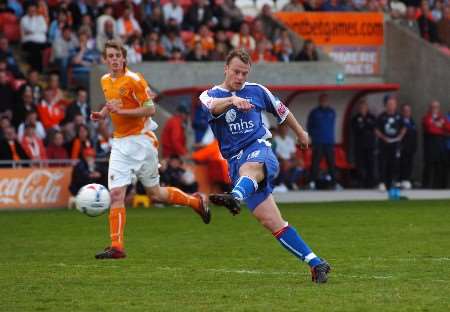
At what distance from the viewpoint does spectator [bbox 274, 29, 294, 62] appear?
28.5 metres

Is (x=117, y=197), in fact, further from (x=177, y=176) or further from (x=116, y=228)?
(x=177, y=176)

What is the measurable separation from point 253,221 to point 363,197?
254 inches

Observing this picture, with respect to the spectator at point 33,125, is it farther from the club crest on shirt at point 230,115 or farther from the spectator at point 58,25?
the club crest on shirt at point 230,115

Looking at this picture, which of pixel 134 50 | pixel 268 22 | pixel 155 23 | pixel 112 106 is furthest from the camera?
pixel 268 22

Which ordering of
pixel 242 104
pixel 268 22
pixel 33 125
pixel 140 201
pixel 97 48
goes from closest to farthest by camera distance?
pixel 242 104 < pixel 140 201 < pixel 33 125 < pixel 97 48 < pixel 268 22

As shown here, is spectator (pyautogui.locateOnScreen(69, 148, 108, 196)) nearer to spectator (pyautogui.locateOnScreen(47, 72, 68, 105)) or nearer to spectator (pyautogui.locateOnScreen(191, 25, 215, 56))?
spectator (pyautogui.locateOnScreen(47, 72, 68, 105))

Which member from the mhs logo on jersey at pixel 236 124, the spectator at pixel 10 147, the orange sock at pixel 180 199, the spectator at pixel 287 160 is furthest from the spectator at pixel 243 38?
the mhs logo on jersey at pixel 236 124

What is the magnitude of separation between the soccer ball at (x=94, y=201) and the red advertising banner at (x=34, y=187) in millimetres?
7024

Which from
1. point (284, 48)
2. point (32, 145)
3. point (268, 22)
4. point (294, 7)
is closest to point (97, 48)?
point (32, 145)

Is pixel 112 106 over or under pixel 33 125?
over

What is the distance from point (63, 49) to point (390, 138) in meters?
7.11

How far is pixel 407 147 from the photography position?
90.1ft

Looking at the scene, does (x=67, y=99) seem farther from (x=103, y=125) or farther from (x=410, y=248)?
(x=410, y=248)

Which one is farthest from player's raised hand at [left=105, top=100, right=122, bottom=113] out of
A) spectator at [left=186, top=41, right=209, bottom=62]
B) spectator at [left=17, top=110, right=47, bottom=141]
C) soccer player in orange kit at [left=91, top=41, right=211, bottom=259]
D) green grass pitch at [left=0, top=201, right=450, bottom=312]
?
spectator at [left=186, top=41, right=209, bottom=62]
